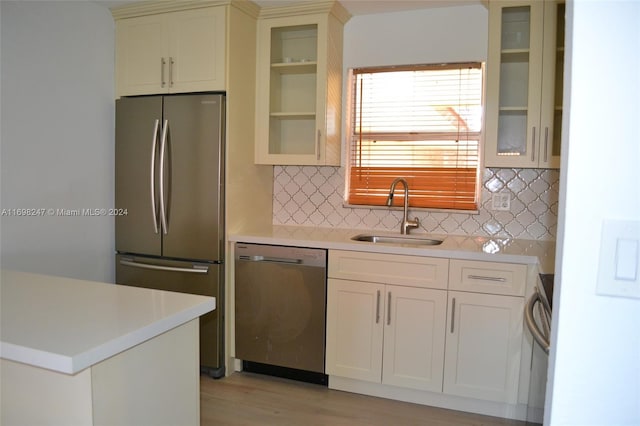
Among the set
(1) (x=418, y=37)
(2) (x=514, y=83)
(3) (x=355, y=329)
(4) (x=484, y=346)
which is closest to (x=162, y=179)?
(3) (x=355, y=329)

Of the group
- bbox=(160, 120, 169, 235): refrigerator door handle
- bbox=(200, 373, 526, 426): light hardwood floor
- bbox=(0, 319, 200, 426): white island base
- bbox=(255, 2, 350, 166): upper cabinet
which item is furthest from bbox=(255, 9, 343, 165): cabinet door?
bbox=(0, 319, 200, 426): white island base

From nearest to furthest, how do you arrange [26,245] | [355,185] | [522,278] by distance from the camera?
[522,278], [26,245], [355,185]

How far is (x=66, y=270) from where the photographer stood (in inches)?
118

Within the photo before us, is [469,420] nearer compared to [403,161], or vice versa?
[469,420]

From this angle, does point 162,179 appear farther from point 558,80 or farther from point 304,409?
point 558,80

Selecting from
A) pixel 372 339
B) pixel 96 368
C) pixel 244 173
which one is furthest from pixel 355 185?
pixel 96 368

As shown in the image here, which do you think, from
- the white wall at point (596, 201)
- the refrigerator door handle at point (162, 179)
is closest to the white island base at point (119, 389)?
the white wall at point (596, 201)

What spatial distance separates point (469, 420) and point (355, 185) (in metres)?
1.62

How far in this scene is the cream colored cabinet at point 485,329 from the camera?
8.36 feet

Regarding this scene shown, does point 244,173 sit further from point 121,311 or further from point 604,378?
point 604,378

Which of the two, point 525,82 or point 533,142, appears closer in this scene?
point 533,142

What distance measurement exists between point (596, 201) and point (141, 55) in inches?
118

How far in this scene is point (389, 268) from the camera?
2.75 meters

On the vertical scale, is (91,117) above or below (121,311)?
above
